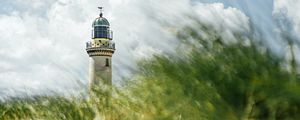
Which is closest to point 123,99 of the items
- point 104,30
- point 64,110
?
point 64,110

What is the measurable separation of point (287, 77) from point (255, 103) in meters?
0.28

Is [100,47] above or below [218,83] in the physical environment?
above

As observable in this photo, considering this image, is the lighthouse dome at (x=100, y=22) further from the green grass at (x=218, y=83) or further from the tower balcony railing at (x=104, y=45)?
the green grass at (x=218, y=83)

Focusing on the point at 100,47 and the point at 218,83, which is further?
the point at 100,47

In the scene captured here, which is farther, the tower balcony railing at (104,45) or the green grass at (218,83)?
the tower balcony railing at (104,45)

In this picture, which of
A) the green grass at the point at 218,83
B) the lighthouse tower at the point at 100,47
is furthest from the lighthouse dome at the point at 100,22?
the green grass at the point at 218,83

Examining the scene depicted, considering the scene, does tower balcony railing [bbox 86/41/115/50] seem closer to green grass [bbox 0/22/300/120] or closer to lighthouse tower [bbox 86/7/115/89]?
lighthouse tower [bbox 86/7/115/89]

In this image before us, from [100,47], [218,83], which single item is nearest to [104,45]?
[100,47]

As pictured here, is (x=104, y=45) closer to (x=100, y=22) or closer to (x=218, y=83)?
(x=100, y=22)

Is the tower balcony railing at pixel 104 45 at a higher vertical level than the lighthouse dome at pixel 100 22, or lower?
lower

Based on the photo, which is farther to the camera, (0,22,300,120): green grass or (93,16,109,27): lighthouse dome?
(93,16,109,27): lighthouse dome

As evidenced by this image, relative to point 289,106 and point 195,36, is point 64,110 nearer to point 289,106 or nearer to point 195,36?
point 195,36

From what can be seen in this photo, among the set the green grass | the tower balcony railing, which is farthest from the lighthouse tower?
the green grass

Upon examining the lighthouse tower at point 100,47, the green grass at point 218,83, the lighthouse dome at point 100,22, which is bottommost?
the green grass at point 218,83
